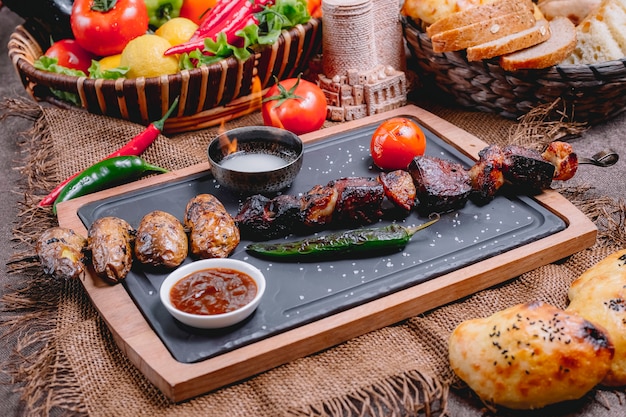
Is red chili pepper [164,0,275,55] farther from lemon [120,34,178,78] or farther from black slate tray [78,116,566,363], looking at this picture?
black slate tray [78,116,566,363]

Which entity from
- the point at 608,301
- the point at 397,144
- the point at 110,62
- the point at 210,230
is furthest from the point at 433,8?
the point at 608,301

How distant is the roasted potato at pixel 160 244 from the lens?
10.2 ft

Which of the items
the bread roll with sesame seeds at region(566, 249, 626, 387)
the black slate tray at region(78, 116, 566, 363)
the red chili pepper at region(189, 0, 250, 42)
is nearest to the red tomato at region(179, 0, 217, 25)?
the red chili pepper at region(189, 0, 250, 42)

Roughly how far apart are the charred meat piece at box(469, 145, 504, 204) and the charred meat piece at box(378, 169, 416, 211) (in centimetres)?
33

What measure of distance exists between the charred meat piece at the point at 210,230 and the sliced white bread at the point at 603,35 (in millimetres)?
2598

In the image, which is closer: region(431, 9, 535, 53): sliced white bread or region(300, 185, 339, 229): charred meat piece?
region(300, 185, 339, 229): charred meat piece

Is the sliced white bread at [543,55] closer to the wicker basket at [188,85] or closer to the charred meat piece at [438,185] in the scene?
the charred meat piece at [438,185]

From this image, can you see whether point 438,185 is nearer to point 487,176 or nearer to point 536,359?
point 487,176

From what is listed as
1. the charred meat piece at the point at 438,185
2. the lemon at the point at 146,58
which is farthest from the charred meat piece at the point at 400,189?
the lemon at the point at 146,58

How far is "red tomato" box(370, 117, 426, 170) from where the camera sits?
382 cm

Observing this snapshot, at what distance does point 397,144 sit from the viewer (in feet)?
12.5

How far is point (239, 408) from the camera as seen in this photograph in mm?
2682

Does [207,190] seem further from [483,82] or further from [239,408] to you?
[483,82]

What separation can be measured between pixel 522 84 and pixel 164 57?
87.8 inches
